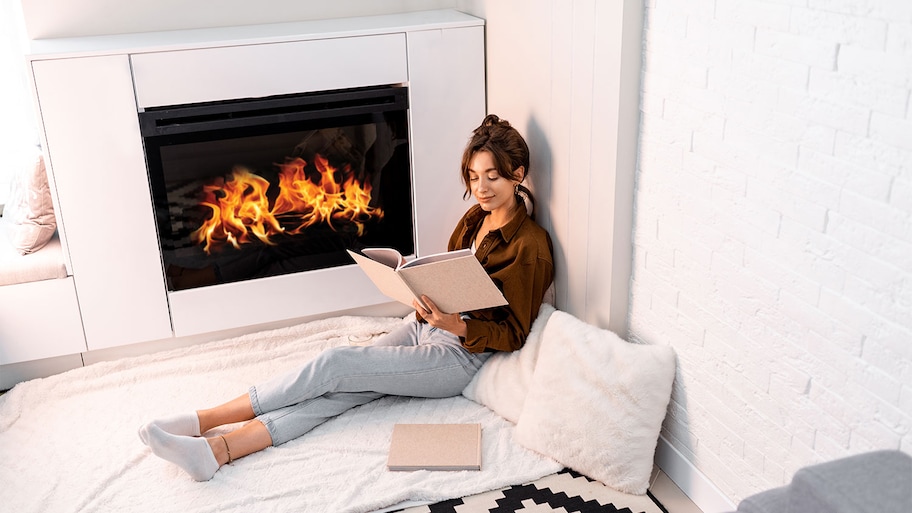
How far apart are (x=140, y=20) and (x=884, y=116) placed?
2.33 m

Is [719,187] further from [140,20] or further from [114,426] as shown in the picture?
[140,20]

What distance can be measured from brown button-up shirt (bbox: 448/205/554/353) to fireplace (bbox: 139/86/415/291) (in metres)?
0.55

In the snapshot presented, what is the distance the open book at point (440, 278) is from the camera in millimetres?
2203

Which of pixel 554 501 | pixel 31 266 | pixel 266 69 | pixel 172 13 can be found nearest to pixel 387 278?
pixel 554 501

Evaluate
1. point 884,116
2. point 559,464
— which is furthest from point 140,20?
point 884,116

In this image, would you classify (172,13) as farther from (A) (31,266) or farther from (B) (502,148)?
(B) (502,148)

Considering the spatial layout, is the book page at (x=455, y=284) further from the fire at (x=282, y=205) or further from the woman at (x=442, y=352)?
the fire at (x=282, y=205)

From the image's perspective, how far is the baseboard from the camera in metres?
2.06

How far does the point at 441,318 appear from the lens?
237cm

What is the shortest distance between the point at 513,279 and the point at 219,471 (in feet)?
3.11

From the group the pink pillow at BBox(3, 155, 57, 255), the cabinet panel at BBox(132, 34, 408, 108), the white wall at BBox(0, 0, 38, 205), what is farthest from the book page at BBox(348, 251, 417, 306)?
the white wall at BBox(0, 0, 38, 205)

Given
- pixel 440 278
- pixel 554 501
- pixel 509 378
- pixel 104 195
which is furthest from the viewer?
pixel 104 195

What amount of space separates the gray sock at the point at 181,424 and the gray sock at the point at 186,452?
0.08m

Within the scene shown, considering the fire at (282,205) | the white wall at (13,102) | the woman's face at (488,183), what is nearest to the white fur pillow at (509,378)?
the woman's face at (488,183)
